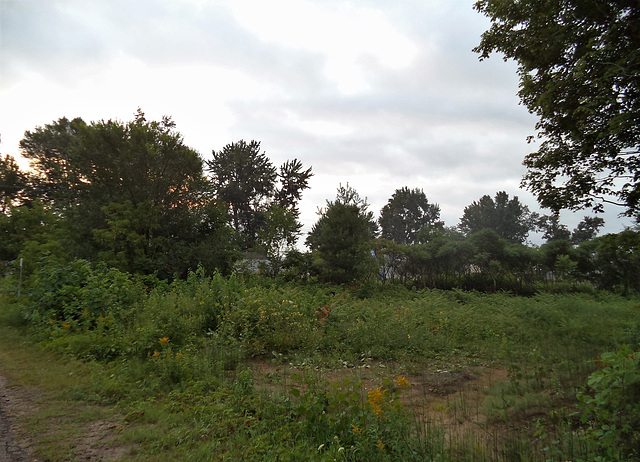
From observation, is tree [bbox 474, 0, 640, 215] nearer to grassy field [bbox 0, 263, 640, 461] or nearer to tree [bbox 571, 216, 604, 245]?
grassy field [bbox 0, 263, 640, 461]

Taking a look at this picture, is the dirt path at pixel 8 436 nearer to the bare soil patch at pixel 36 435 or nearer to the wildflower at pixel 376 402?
the bare soil patch at pixel 36 435

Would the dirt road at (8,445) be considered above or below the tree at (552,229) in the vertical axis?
below

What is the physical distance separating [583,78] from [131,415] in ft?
28.3

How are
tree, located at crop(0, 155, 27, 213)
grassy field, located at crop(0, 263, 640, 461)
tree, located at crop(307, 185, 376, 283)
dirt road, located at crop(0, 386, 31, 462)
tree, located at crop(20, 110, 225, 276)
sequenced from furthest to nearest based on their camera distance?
tree, located at crop(0, 155, 27, 213) → tree, located at crop(307, 185, 376, 283) → tree, located at crop(20, 110, 225, 276) → grassy field, located at crop(0, 263, 640, 461) → dirt road, located at crop(0, 386, 31, 462)

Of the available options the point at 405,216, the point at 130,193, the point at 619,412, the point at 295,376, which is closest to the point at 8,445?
the point at 295,376

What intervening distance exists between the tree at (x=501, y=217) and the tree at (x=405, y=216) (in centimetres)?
708

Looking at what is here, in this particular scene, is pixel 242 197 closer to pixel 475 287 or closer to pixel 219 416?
pixel 475 287

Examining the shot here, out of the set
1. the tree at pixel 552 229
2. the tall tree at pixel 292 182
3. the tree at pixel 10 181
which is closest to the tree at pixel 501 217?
the tree at pixel 552 229

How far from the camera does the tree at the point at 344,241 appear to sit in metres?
16.9

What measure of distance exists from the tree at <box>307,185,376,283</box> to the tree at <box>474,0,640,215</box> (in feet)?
32.9

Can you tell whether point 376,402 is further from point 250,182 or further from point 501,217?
point 501,217

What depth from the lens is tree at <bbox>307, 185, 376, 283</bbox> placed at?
16.9m

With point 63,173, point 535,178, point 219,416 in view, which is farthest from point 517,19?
point 63,173

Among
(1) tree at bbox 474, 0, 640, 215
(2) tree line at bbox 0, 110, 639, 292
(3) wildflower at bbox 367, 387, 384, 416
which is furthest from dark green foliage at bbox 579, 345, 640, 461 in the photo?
(2) tree line at bbox 0, 110, 639, 292
